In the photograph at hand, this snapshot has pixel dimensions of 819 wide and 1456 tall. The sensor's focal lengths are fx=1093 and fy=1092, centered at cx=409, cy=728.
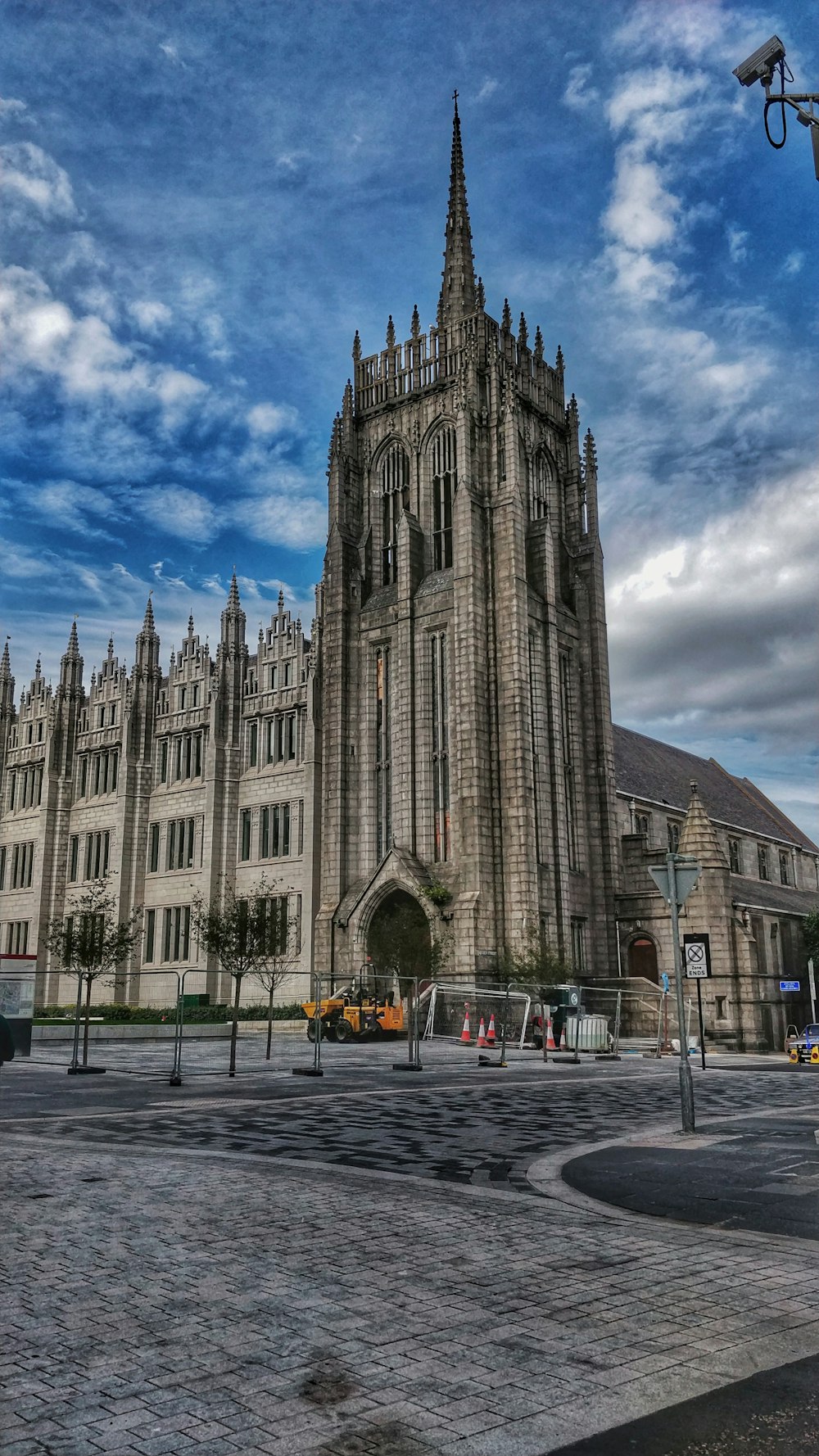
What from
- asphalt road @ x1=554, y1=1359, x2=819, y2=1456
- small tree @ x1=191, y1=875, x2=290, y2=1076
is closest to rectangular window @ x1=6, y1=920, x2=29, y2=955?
small tree @ x1=191, y1=875, x2=290, y2=1076

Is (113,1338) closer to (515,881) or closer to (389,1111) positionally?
(389,1111)

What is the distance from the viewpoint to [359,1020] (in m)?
37.6

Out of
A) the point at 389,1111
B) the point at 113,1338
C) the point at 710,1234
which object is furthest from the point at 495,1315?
the point at 389,1111

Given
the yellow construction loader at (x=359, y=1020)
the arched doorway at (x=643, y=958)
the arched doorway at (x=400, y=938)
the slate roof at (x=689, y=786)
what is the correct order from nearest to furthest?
the yellow construction loader at (x=359, y=1020)
the arched doorway at (x=400, y=938)
the arched doorway at (x=643, y=958)
the slate roof at (x=689, y=786)

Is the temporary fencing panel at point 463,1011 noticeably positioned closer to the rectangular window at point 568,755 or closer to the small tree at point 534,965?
the small tree at point 534,965

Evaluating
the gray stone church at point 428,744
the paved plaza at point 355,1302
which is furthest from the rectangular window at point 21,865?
the paved plaza at point 355,1302

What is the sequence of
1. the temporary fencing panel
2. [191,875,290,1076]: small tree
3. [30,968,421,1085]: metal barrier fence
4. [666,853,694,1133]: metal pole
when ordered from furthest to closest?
the temporary fencing panel → [191,875,290,1076]: small tree → [30,968,421,1085]: metal barrier fence → [666,853,694,1133]: metal pole

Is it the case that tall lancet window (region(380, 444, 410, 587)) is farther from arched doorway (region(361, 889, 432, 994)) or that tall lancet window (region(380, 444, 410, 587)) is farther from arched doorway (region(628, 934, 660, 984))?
arched doorway (region(628, 934, 660, 984))

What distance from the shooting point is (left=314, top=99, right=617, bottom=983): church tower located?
45750mm

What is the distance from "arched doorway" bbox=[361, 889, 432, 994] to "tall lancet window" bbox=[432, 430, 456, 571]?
15680 mm

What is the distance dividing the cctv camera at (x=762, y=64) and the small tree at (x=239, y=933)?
18.6m

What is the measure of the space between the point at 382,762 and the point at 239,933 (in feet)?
61.9

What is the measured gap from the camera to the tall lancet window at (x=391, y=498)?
5356 cm

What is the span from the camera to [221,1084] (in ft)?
65.4
